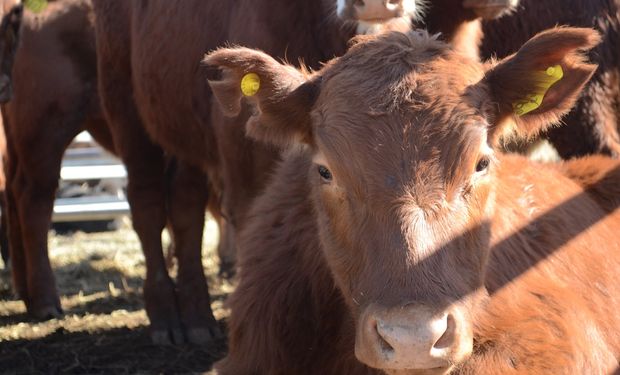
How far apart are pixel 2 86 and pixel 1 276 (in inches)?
128

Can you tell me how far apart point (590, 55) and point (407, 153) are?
10.8 feet

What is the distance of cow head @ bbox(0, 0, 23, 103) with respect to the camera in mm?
6527

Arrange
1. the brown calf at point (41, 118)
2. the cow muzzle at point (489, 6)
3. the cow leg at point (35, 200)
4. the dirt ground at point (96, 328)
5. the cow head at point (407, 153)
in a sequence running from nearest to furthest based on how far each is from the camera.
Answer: the cow head at point (407, 153) → the cow muzzle at point (489, 6) → the dirt ground at point (96, 328) → the cow leg at point (35, 200) → the brown calf at point (41, 118)

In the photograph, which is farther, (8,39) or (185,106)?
(8,39)

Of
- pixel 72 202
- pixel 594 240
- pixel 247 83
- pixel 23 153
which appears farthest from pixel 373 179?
pixel 72 202

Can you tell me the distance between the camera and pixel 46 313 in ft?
25.5

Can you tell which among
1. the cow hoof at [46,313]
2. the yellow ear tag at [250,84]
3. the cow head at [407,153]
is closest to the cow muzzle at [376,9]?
the cow head at [407,153]

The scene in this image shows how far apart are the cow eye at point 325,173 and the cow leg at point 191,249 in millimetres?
3390

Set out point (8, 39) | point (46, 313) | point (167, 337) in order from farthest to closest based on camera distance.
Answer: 1. point (46, 313)
2. point (167, 337)
3. point (8, 39)

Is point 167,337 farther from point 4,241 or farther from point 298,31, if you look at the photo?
point 4,241

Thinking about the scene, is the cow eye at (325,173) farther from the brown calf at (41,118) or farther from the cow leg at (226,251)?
the cow leg at (226,251)

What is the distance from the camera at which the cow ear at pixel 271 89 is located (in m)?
3.81

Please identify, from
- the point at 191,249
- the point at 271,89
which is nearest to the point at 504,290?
the point at 271,89

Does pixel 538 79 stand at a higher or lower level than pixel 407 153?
higher
